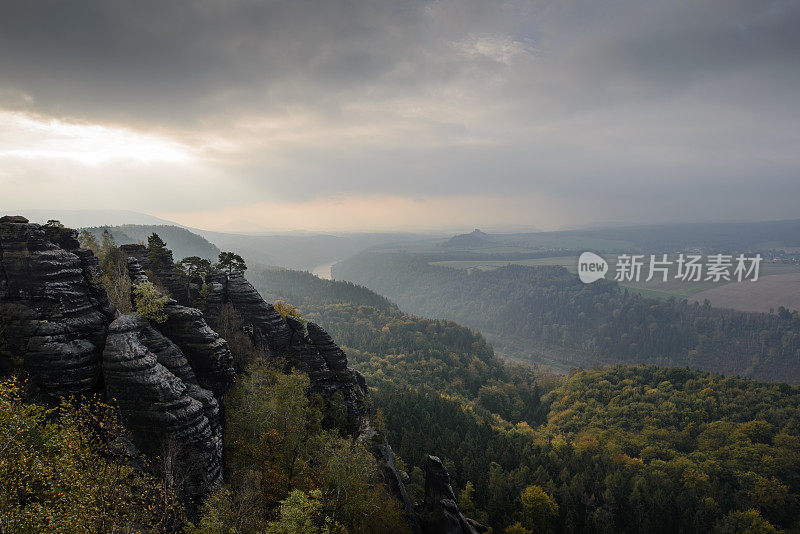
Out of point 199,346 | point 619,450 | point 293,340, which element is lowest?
point 619,450

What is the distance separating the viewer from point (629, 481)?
7894cm

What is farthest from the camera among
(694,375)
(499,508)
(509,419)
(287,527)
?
(509,419)

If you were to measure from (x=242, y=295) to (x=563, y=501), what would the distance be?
7492 cm

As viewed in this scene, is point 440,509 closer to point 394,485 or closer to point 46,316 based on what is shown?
point 394,485

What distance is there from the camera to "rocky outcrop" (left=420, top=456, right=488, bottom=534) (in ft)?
149

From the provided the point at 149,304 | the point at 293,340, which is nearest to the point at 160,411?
the point at 149,304

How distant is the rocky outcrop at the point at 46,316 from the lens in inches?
988

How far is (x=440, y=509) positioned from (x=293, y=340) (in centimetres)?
3159

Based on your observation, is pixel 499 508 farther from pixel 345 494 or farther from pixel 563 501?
pixel 345 494

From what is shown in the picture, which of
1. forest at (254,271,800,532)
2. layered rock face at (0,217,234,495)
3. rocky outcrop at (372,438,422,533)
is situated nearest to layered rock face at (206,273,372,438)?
rocky outcrop at (372,438,422,533)

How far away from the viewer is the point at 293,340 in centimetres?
5341

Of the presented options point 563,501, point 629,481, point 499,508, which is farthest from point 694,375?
point 499,508

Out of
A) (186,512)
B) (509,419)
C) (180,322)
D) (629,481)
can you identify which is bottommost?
(509,419)

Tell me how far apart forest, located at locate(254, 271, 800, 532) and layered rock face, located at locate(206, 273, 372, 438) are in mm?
22133
